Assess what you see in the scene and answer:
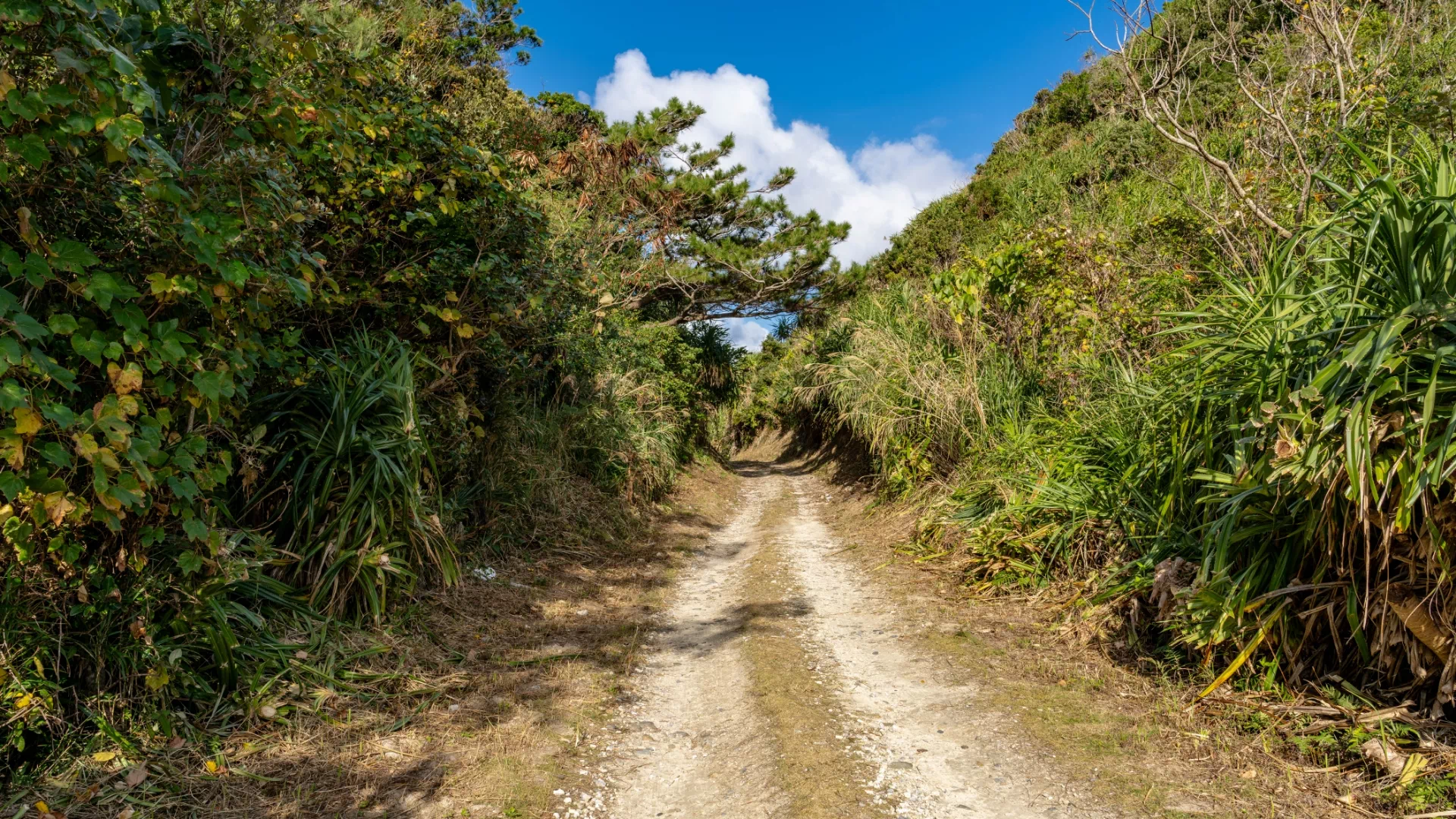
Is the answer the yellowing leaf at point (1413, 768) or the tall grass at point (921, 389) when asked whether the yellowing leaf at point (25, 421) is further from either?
the tall grass at point (921, 389)

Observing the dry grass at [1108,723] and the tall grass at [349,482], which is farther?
the tall grass at [349,482]

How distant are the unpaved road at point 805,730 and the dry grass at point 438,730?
0.99ft

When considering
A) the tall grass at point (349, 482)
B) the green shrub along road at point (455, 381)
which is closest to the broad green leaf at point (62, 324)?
the green shrub along road at point (455, 381)

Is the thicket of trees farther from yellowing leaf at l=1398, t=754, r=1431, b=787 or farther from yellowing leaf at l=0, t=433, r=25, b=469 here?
yellowing leaf at l=1398, t=754, r=1431, b=787

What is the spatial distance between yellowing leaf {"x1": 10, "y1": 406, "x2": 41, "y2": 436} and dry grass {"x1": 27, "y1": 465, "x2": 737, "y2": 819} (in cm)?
139

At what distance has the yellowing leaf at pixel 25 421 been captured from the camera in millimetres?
2508

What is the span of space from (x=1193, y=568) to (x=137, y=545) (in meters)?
5.47

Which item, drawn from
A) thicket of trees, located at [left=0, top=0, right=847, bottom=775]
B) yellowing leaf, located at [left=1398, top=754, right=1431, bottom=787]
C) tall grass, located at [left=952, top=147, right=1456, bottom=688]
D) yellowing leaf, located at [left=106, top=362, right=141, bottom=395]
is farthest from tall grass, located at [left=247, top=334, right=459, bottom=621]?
yellowing leaf, located at [left=1398, top=754, right=1431, bottom=787]

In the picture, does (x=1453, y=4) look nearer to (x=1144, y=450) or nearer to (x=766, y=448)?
(x=1144, y=450)

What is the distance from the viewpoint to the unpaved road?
3.27m

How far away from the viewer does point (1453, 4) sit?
32.2ft

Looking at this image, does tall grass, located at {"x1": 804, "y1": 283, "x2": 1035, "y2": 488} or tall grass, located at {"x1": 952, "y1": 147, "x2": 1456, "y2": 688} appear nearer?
tall grass, located at {"x1": 952, "y1": 147, "x2": 1456, "y2": 688}

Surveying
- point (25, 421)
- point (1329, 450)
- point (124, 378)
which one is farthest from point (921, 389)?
point (25, 421)

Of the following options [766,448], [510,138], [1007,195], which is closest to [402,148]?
[510,138]
